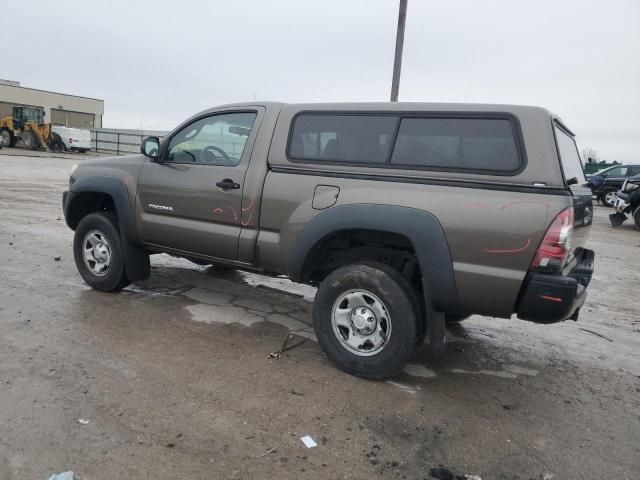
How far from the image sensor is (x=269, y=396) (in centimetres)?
326

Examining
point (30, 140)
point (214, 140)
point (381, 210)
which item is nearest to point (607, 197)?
point (214, 140)

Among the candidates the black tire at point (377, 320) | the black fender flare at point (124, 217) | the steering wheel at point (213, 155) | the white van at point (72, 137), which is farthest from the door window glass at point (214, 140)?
the white van at point (72, 137)

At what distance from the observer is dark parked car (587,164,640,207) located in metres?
20.0

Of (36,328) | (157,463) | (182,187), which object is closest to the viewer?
(157,463)

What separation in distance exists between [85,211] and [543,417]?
15.9 ft

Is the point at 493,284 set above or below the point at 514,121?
below

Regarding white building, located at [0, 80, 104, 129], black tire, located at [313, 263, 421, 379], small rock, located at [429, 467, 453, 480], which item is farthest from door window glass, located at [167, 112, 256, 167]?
white building, located at [0, 80, 104, 129]

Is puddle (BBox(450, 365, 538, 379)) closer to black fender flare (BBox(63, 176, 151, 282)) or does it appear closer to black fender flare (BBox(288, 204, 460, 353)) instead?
black fender flare (BBox(288, 204, 460, 353))

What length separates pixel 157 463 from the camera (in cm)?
253

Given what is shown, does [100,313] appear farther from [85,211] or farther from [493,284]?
[493,284]

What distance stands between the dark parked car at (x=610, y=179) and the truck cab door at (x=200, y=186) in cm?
1939

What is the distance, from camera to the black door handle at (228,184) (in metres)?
4.14

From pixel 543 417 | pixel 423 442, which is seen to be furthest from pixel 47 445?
pixel 543 417

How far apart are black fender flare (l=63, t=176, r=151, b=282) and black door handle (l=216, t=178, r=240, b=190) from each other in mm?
1149
